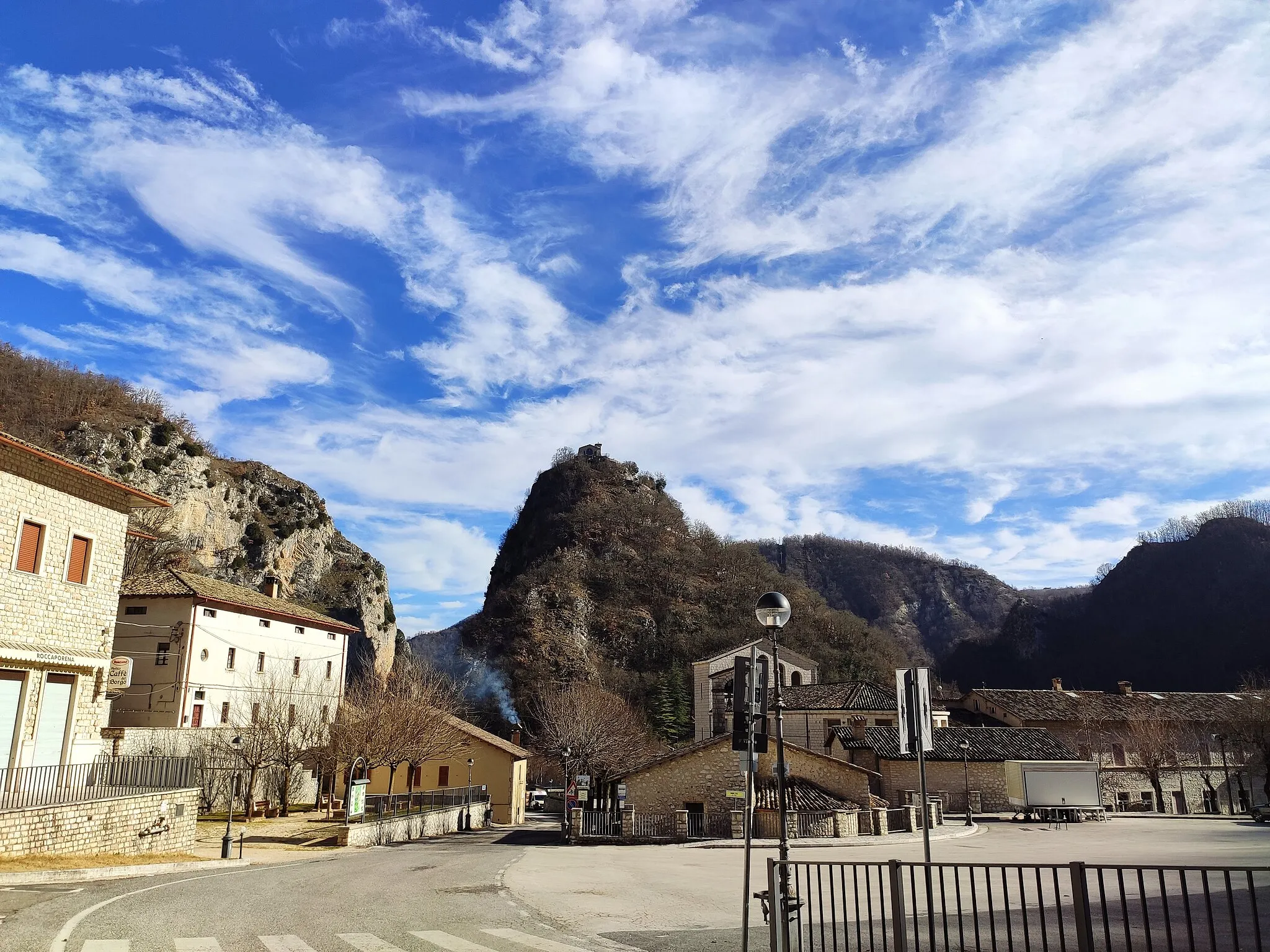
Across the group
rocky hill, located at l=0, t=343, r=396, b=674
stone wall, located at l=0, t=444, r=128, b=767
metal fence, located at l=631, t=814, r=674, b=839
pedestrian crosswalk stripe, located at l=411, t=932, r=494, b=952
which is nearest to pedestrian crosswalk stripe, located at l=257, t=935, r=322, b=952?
pedestrian crosswalk stripe, located at l=411, t=932, r=494, b=952

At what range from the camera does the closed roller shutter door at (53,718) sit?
2077 cm

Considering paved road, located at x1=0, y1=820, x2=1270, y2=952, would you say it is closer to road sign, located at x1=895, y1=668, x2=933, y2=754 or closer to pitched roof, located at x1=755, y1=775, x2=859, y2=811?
road sign, located at x1=895, y1=668, x2=933, y2=754

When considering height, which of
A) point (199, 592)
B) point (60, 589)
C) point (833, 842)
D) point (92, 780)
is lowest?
point (833, 842)

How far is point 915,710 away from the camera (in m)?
10.3

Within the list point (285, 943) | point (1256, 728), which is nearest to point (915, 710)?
point (285, 943)

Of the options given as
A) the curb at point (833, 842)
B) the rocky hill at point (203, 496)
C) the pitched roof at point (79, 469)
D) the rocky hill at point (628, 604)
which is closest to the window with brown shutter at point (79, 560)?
the pitched roof at point (79, 469)

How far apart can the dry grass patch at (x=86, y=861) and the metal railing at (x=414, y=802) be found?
8.94m

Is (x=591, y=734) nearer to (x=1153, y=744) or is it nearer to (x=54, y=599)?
(x=54, y=599)

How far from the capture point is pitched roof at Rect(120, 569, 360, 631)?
3803 cm

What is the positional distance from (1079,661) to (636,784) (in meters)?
114

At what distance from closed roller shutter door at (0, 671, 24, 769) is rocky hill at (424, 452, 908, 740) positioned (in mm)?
58747

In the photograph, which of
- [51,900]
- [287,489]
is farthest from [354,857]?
[287,489]

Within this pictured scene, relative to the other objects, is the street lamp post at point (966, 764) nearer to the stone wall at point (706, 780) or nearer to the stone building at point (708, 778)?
the stone building at point (708, 778)

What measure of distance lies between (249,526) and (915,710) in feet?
237
